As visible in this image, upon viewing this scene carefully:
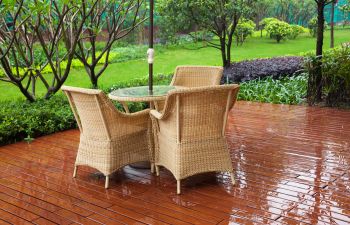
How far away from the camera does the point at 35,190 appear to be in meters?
3.29

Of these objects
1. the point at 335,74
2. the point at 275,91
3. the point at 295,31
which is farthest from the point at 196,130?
the point at 295,31

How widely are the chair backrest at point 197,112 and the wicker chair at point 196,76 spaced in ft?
4.97

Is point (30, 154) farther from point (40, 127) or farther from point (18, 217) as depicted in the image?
point (18, 217)

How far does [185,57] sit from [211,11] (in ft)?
9.15

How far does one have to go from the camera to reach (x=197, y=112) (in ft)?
10.2

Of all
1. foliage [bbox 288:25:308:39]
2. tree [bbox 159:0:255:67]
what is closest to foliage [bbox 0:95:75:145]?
tree [bbox 159:0:255:67]

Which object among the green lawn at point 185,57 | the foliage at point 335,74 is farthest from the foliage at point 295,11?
the foliage at point 335,74

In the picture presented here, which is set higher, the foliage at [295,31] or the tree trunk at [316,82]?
the foliage at [295,31]

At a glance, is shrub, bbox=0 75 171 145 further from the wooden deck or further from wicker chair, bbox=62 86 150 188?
wicker chair, bbox=62 86 150 188

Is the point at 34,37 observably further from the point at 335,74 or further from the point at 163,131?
the point at 335,74

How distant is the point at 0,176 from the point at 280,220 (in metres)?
2.40

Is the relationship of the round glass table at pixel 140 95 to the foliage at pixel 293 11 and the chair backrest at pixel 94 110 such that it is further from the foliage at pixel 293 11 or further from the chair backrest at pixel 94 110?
the foliage at pixel 293 11

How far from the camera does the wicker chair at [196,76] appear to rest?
15.6 feet

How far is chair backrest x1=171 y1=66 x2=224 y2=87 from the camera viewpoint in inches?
187
